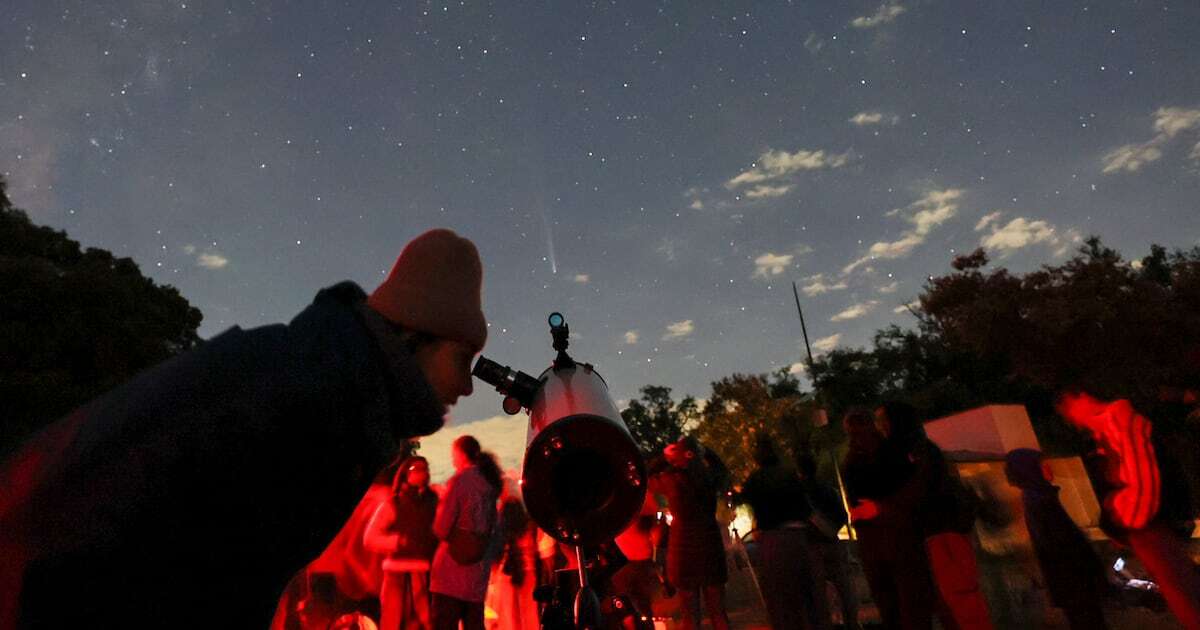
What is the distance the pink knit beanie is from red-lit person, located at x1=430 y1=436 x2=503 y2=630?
11.4ft

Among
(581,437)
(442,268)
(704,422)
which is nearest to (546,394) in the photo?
(581,437)

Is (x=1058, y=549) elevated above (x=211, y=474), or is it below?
below

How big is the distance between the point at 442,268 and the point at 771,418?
109ft

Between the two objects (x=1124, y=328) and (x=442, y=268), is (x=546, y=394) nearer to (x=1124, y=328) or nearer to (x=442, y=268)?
(x=442, y=268)

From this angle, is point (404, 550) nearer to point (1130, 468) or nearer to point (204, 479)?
point (204, 479)

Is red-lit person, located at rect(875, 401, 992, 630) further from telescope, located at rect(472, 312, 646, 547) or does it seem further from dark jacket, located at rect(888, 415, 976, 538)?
telescope, located at rect(472, 312, 646, 547)

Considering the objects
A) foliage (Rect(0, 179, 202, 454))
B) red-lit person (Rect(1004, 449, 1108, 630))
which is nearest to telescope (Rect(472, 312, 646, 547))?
red-lit person (Rect(1004, 449, 1108, 630))

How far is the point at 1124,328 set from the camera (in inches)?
878

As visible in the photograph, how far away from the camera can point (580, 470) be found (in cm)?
221

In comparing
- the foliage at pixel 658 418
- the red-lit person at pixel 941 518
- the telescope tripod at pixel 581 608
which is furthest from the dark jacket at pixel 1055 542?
the foliage at pixel 658 418

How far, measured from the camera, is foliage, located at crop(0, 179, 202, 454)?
15.2 m

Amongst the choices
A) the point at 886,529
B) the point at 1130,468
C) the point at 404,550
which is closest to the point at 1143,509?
the point at 1130,468

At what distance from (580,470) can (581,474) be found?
0.7 inches

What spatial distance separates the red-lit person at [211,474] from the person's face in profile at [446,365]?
0.50ft
